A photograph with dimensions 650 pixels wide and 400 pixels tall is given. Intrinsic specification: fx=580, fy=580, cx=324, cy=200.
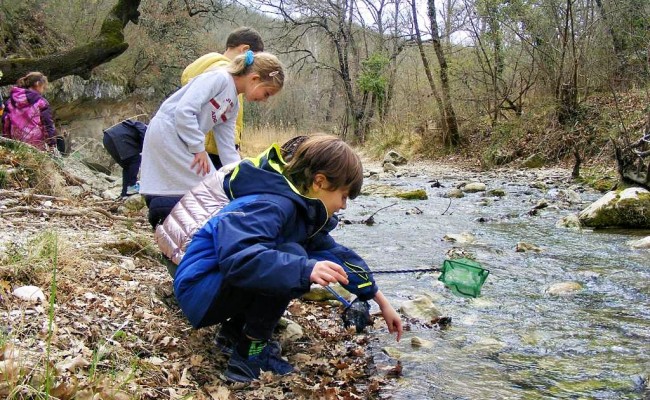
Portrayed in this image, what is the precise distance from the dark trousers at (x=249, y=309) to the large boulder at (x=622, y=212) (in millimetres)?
4662

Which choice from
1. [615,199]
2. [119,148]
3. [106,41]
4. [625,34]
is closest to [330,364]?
[119,148]

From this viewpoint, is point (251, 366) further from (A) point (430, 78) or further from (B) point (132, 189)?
(A) point (430, 78)

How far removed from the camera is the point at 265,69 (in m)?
3.11

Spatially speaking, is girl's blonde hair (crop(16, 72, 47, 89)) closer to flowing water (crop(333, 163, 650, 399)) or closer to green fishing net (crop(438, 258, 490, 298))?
flowing water (crop(333, 163, 650, 399))

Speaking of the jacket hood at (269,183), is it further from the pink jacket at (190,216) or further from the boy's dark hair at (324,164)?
the pink jacket at (190,216)

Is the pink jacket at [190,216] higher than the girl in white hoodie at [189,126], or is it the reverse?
the girl in white hoodie at [189,126]

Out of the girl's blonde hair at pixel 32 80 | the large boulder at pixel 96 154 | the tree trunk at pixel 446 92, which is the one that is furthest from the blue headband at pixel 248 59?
the tree trunk at pixel 446 92

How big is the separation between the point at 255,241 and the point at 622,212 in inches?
198

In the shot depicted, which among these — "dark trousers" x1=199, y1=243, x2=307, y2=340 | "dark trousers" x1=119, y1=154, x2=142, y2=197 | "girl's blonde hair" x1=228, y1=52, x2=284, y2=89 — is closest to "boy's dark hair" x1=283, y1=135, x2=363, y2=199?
"dark trousers" x1=199, y1=243, x2=307, y2=340

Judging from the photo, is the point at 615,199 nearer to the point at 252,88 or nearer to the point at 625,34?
the point at 252,88

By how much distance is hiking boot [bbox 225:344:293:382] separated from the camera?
2248 millimetres

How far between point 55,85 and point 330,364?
447 inches

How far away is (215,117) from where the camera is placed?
127 inches

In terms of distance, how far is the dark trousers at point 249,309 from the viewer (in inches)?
83.3
